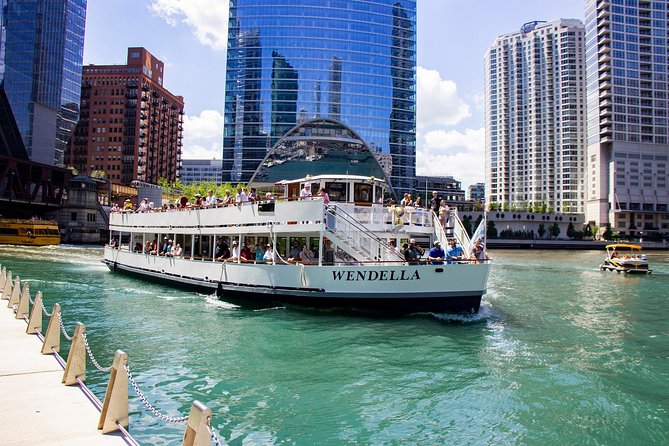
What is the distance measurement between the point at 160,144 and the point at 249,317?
14125cm

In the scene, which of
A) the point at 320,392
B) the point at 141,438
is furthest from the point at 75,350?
the point at 320,392

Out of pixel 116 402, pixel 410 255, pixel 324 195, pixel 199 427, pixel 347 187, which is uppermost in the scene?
pixel 347 187

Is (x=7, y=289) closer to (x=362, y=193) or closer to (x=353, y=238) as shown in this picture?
(x=353, y=238)

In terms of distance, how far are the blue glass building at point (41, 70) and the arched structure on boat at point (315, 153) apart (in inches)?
1772

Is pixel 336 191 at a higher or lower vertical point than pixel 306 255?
higher

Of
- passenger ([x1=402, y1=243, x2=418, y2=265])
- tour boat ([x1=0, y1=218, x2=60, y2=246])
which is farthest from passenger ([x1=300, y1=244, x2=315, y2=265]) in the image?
tour boat ([x1=0, y1=218, x2=60, y2=246])

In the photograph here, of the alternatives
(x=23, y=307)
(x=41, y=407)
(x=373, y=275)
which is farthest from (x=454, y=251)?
(x=23, y=307)

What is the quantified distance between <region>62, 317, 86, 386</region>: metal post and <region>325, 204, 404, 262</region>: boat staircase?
1035 centimetres

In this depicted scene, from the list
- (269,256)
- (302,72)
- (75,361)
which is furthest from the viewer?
(302,72)

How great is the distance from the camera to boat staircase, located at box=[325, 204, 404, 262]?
1733cm

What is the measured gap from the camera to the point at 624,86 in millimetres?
140250

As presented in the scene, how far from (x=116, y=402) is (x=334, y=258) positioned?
1206 cm

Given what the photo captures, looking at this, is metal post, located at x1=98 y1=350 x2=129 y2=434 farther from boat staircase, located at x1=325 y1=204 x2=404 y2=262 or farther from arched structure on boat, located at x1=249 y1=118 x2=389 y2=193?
arched structure on boat, located at x1=249 y1=118 x2=389 y2=193

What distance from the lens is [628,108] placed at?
141375 mm
